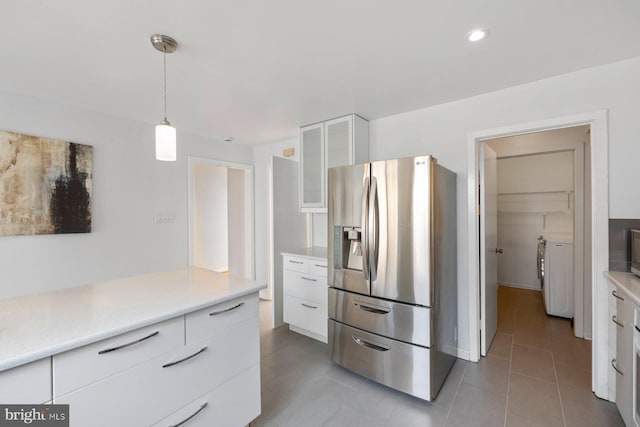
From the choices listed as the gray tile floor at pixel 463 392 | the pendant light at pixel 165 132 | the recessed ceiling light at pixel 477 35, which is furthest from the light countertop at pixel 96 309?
the recessed ceiling light at pixel 477 35

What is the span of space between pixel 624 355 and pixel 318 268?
2.25 m

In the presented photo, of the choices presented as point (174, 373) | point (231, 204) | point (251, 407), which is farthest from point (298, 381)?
point (231, 204)

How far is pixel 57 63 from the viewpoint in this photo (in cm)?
190

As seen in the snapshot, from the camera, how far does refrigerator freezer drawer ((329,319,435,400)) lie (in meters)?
1.96

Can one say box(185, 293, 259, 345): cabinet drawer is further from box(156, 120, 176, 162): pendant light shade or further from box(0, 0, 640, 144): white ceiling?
box(0, 0, 640, 144): white ceiling

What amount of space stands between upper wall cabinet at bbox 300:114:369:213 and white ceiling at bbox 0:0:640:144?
38 centimetres

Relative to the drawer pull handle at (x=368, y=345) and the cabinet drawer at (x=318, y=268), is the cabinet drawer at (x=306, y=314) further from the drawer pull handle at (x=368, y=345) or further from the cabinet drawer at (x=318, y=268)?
the drawer pull handle at (x=368, y=345)

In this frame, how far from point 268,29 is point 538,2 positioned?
1396 mm

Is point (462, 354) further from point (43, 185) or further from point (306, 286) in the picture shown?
point (43, 185)

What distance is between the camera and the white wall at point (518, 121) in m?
1.91

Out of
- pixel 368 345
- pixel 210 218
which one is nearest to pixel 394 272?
pixel 368 345

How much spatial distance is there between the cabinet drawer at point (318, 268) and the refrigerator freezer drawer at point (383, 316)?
1.42 feet

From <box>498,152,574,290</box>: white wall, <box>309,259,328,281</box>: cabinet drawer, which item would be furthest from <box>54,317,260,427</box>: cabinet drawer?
<box>498,152,574,290</box>: white wall

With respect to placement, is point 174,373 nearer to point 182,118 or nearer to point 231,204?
point 182,118
